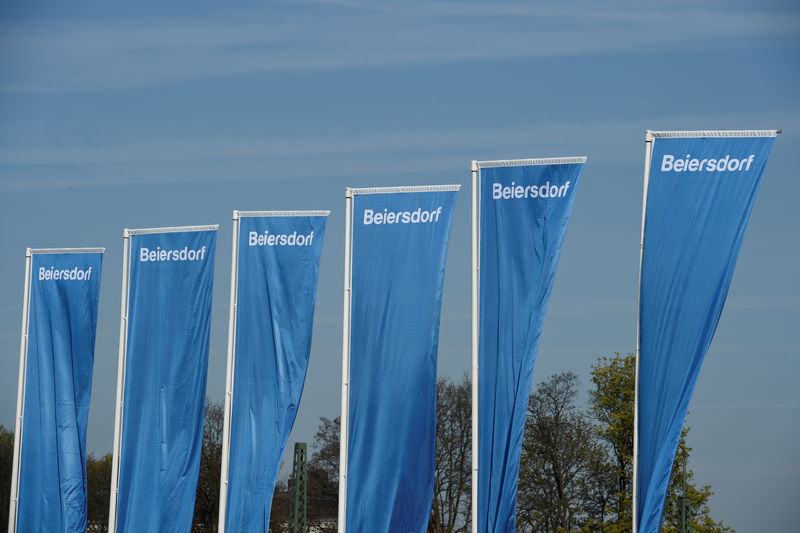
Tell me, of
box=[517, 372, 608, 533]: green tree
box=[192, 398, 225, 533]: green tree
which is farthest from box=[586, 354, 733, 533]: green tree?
box=[192, 398, 225, 533]: green tree

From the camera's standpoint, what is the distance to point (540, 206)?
20.2m

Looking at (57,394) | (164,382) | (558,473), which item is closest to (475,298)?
(164,382)

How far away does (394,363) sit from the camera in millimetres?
21281

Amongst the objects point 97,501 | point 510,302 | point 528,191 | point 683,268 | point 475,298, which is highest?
point 528,191

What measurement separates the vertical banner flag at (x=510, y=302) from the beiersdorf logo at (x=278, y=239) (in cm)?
378

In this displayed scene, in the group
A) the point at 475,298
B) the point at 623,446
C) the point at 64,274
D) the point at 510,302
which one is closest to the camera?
the point at 510,302

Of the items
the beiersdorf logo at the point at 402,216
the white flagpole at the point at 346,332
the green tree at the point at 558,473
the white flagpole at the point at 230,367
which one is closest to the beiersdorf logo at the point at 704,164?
the beiersdorf logo at the point at 402,216

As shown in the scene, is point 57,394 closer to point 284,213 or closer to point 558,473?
point 284,213

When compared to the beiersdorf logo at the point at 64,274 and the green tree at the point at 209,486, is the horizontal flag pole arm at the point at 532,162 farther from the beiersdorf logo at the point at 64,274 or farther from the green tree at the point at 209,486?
the green tree at the point at 209,486

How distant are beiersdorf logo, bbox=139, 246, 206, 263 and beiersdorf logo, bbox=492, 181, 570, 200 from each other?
6555 mm

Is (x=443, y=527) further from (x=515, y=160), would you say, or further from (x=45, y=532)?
(x=515, y=160)

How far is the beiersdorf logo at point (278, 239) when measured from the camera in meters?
22.5

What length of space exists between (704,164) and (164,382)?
11.5 meters

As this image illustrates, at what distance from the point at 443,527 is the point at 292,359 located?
102ft
